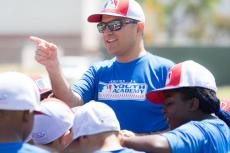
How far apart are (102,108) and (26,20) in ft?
167

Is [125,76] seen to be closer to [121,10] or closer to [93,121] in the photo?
[121,10]

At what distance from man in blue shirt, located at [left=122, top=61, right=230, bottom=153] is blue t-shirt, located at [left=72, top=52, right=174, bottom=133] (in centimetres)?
73

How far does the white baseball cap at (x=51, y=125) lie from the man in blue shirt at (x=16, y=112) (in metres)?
0.61

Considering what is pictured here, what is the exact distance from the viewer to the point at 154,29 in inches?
2044

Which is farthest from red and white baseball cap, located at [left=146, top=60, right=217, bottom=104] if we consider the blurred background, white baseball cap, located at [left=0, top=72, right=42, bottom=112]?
the blurred background

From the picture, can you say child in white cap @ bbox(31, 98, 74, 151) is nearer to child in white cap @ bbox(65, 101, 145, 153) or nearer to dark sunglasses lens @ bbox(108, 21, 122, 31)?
child in white cap @ bbox(65, 101, 145, 153)

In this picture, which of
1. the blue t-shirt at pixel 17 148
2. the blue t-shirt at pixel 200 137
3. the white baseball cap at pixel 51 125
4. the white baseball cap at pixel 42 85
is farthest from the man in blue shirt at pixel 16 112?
the white baseball cap at pixel 42 85

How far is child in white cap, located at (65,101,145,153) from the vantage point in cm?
358

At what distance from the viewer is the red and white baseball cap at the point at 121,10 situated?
17.2 feet

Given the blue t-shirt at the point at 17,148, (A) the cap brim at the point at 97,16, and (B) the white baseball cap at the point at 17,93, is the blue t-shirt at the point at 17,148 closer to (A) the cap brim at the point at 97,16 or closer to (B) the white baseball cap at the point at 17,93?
(B) the white baseball cap at the point at 17,93

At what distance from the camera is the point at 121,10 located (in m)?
5.25

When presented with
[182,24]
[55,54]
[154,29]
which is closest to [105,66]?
[55,54]

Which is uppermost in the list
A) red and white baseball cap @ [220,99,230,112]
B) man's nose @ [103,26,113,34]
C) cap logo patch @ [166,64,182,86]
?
man's nose @ [103,26,113,34]

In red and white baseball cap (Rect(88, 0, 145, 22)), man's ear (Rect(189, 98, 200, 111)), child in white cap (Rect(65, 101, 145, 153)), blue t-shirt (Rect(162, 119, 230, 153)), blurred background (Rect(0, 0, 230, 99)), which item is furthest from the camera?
blurred background (Rect(0, 0, 230, 99))
